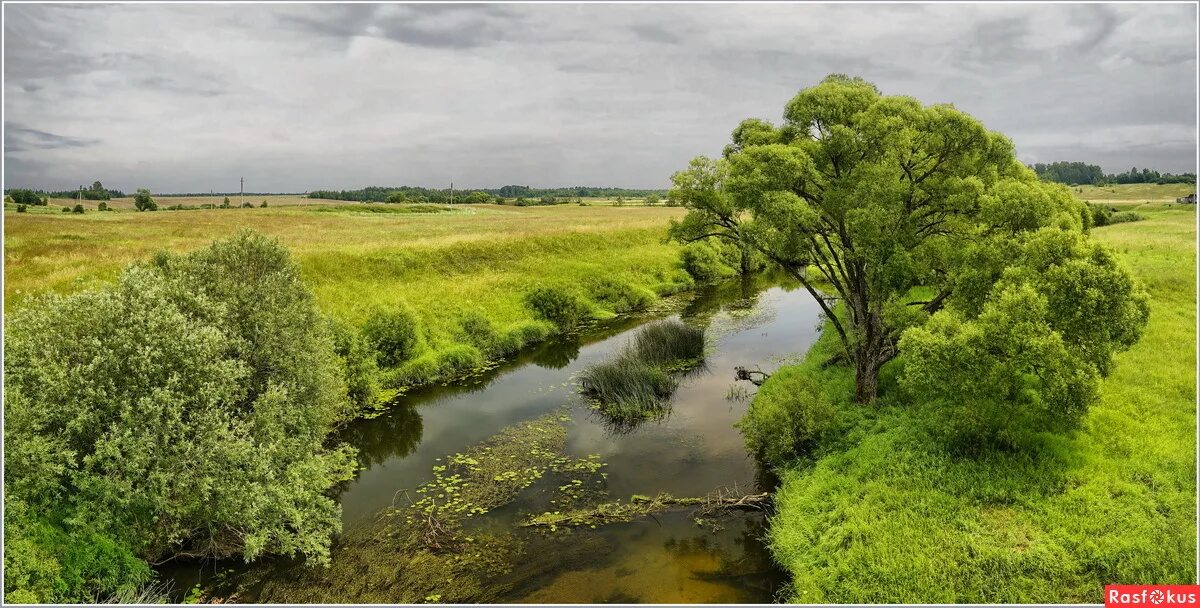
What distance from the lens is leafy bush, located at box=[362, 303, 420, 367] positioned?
3081 centimetres

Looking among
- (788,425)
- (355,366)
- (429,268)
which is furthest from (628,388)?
(429,268)

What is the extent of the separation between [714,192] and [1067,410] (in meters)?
13.9

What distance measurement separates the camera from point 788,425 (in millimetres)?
20000

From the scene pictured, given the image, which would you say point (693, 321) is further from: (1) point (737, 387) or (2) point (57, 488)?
(2) point (57, 488)

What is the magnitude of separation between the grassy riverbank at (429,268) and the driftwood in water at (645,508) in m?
15.1

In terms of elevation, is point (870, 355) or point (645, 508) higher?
point (870, 355)

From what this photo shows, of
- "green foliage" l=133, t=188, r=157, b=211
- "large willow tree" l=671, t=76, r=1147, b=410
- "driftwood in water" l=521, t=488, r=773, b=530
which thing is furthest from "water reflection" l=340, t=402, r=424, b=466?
"green foliage" l=133, t=188, r=157, b=211

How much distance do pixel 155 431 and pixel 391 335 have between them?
1658 cm

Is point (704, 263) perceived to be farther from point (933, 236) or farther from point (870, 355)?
point (933, 236)

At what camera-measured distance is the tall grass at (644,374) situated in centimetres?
2624

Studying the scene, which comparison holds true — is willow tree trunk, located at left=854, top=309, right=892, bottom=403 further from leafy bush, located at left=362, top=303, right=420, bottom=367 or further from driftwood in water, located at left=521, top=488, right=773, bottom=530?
leafy bush, located at left=362, top=303, right=420, bottom=367

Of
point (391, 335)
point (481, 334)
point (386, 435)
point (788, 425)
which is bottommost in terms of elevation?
point (386, 435)

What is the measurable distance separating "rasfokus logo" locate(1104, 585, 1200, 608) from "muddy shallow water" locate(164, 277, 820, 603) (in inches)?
264

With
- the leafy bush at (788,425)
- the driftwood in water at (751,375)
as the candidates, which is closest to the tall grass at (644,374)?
the driftwood in water at (751,375)
